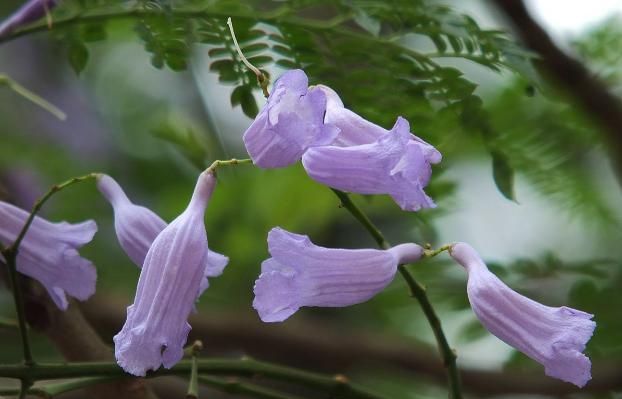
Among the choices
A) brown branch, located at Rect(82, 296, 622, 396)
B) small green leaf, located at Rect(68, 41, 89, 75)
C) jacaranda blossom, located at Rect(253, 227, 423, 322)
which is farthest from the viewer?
brown branch, located at Rect(82, 296, 622, 396)

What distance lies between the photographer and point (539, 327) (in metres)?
0.44

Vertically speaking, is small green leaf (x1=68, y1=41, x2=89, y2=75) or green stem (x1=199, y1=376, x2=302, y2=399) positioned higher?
small green leaf (x1=68, y1=41, x2=89, y2=75)

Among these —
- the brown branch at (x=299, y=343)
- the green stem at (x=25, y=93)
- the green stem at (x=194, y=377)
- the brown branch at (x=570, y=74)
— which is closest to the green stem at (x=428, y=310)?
the green stem at (x=194, y=377)

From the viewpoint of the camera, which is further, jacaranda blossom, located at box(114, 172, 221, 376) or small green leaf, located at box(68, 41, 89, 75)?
small green leaf, located at box(68, 41, 89, 75)

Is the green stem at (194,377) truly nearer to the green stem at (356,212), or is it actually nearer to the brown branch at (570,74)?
the green stem at (356,212)

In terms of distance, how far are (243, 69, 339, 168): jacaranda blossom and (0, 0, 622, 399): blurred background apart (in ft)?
0.50

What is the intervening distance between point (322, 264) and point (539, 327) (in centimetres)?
10

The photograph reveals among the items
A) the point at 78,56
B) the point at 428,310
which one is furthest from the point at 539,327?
the point at 78,56

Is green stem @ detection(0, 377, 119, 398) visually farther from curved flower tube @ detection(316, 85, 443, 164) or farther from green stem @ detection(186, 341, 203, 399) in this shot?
curved flower tube @ detection(316, 85, 443, 164)

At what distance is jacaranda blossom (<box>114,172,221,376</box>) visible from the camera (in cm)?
45

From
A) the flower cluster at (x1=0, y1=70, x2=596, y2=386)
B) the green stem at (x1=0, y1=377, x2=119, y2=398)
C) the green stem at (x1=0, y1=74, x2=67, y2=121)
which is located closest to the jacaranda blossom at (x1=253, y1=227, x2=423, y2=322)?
the flower cluster at (x1=0, y1=70, x2=596, y2=386)

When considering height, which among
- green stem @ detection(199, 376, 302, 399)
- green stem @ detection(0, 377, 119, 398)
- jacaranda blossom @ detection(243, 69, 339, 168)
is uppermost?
jacaranda blossom @ detection(243, 69, 339, 168)

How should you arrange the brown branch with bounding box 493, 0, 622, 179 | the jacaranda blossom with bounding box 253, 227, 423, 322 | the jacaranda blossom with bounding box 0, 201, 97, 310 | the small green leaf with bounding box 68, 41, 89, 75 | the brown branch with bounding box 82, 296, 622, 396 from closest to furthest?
the jacaranda blossom with bounding box 253, 227, 423, 322 < the jacaranda blossom with bounding box 0, 201, 97, 310 < the small green leaf with bounding box 68, 41, 89, 75 < the brown branch with bounding box 493, 0, 622, 179 < the brown branch with bounding box 82, 296, 622, 396

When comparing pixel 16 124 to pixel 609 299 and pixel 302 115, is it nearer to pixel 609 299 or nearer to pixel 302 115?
pixel 609 299
